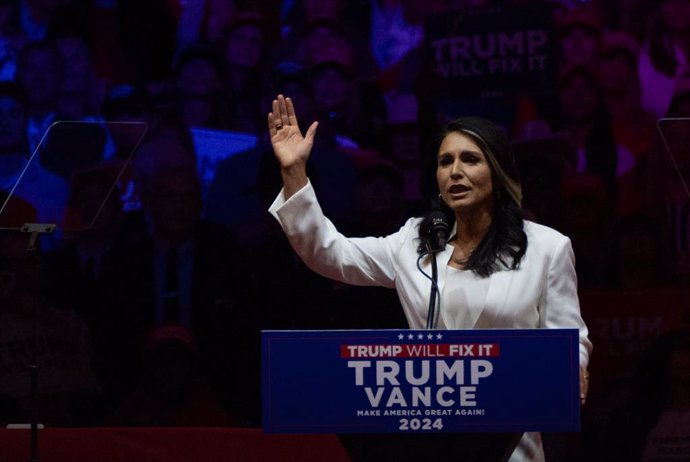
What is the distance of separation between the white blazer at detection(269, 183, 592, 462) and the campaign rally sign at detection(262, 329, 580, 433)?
232mm

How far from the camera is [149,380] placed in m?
5.09

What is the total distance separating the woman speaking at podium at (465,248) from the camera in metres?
2.30

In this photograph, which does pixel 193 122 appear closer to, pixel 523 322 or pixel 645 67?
pixel 645 67

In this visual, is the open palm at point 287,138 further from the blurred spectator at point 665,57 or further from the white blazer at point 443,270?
the blurred spectator at point 665,57

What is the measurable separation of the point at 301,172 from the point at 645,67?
309cm

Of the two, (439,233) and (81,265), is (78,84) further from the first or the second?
(439,233)

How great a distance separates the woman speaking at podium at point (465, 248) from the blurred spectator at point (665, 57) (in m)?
2.78

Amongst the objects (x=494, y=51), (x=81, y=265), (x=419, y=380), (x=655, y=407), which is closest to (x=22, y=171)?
(x=81, y=265)

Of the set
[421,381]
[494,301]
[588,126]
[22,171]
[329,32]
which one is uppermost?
[329,32]

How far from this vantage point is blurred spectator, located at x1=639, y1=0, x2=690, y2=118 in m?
4.99

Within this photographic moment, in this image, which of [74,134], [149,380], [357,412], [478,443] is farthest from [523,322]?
[149,380]

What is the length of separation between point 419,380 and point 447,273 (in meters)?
0.42

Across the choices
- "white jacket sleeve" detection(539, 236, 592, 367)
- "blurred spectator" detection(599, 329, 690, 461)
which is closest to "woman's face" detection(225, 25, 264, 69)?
"blurred spectator" detection(599, 329, 690, 461)

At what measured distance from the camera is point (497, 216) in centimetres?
246
